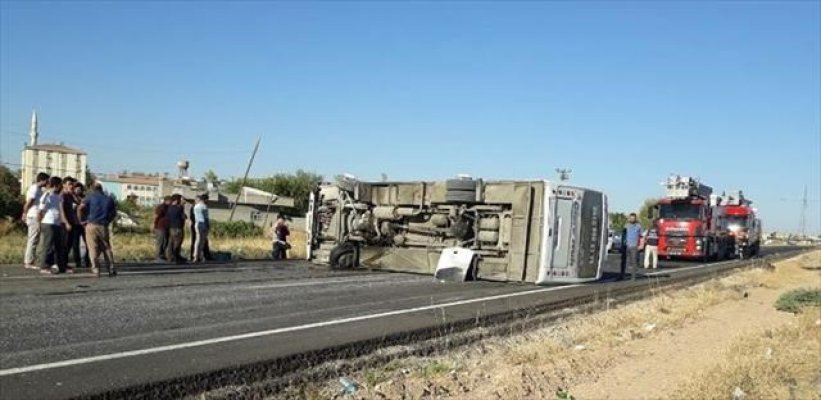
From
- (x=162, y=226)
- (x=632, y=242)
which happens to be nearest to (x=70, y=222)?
(x=162, y=226)

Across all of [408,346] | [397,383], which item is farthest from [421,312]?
[397,383]

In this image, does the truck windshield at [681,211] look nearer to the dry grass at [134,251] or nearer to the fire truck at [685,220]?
the fire truck at [685,220]

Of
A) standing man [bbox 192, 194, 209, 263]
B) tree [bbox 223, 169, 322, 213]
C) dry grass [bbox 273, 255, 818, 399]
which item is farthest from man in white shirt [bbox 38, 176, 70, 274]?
tree [bbox 223, 169, 322, 213]

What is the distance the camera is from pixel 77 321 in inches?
324

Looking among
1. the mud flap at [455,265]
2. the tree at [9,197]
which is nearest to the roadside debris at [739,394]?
the mud flap at [455,265]

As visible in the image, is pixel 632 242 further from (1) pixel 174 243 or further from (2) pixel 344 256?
(1) pixel 174 243

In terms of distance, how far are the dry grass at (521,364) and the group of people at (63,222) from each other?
7.67 meters

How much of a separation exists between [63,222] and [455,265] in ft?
25.1

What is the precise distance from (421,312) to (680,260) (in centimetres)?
2911

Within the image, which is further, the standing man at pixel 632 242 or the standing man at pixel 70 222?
the standing man at pixel 632 242

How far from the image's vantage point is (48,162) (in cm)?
6031

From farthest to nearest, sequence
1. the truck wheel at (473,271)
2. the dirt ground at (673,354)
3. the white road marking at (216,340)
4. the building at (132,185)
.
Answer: the building at (132,185) < the truck wheel at (473,271) < the dirt ground at (673,354) < the white road marking at (216,340)

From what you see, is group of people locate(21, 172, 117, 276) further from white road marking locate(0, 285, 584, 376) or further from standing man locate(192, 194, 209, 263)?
white road marking locate(0, 285, 584, 376)

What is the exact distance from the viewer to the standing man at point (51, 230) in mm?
13234
